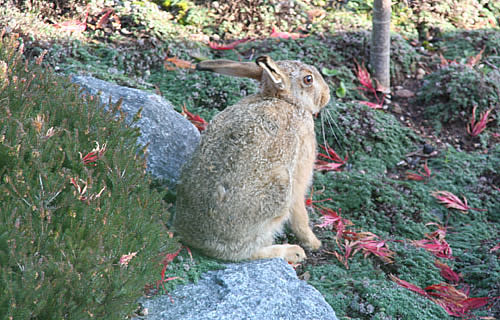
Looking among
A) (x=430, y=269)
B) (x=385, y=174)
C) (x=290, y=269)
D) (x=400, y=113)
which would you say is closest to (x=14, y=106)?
(x=290, y=269)

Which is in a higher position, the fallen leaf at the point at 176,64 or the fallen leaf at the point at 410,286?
the fallen leaf at the point at 176,64

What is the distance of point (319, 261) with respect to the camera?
17.2ft

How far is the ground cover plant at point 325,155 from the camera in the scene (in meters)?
3.06

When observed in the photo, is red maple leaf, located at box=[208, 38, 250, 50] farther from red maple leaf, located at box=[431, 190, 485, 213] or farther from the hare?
red maple leaf, located at box=[431, 190, 485, 213]

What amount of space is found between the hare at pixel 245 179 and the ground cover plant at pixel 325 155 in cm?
30

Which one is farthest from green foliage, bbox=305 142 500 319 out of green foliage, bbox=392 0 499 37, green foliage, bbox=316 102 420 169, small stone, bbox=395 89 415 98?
green foliage, bbox=392 0 499 37

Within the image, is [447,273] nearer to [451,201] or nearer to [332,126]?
[451,201]

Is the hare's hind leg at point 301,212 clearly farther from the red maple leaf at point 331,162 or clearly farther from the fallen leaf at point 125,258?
the fallen leaf at point 125,258

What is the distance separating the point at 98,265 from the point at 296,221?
2.74 metres

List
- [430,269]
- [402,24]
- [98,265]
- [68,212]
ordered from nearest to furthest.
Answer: [98,265], [68,212], [430,269], [402,24]

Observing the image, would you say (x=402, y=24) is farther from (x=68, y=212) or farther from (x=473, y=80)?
(x=68, y=212)

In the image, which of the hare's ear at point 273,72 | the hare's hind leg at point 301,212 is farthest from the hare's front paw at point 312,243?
the hare's ear at point 273,72

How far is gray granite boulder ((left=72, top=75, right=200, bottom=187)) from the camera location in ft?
17.2

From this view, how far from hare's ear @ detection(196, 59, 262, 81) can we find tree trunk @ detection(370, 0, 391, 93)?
2.61 m
